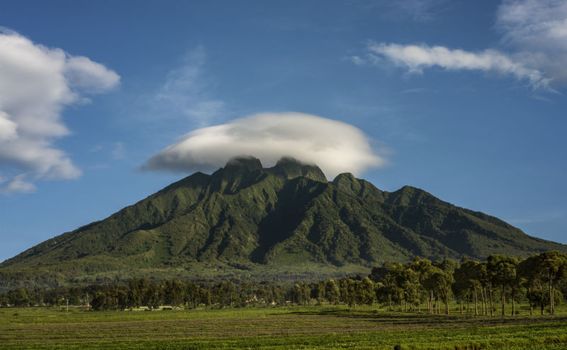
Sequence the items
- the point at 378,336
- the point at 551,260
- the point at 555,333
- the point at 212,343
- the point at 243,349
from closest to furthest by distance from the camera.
Answer: the point at 243,349 → the point at 555,333 → the point at 212,343 → the point at 378,336 → the point at 551,260

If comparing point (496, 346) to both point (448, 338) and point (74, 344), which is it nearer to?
point (448, 338)

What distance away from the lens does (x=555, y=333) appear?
215 feet

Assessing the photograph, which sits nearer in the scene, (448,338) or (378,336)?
(448,338)

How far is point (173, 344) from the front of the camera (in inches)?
2758

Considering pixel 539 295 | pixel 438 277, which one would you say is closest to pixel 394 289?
pixel 438 277

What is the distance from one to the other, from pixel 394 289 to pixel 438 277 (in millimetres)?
34750

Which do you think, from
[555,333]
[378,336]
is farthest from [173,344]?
[555,333]

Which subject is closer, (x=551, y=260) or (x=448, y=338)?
(x=448, y=338)

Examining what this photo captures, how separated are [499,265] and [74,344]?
9765cm

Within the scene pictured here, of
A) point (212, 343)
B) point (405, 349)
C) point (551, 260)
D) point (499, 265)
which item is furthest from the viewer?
point (499, 265)

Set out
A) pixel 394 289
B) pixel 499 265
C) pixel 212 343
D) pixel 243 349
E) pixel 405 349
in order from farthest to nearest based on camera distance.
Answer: pixel 394 289
pixel 499 265
pixel 212 343
pixel 243 349
pixel 405 349

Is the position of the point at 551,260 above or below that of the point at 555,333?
above

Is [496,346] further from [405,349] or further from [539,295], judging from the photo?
[539,295]

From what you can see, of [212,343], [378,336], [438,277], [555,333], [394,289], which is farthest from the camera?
[394,289]
